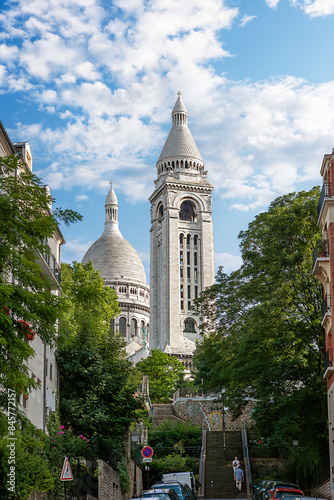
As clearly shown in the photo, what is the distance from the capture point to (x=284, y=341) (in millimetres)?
34281

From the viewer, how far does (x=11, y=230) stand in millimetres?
16516

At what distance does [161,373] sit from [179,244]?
4165cm

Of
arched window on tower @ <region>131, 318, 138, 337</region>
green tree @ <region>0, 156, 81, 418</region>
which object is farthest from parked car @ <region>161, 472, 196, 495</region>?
arched window on tower @ <region>131, 318, 138, 337</region>

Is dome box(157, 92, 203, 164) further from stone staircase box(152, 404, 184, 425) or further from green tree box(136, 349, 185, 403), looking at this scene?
stone staircase box(152, 404, 184, 425)

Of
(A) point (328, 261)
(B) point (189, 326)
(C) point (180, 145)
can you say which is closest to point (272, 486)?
(A) point (328, 261)

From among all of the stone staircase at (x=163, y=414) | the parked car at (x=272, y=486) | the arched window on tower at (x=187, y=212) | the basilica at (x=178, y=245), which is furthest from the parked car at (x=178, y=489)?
the arched window on tower at (x=187, y=212)

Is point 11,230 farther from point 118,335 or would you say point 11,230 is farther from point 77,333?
point 118,335

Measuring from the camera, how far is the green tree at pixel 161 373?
87.3 metres

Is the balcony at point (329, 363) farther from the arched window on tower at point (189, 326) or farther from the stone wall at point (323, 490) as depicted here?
the arched window on tower at point (189, 326)

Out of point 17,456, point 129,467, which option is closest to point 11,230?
point 17,456

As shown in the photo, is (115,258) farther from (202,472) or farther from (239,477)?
(239,477)

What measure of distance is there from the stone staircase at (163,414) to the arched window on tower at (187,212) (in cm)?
7284

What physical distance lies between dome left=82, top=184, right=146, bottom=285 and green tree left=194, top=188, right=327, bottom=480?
124 metres

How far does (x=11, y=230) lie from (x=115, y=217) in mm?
166143
